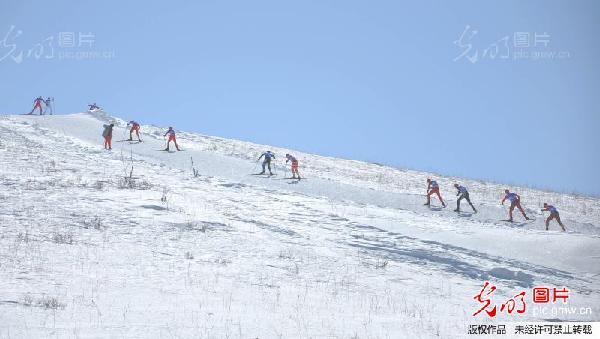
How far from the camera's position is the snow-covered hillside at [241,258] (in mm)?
8211

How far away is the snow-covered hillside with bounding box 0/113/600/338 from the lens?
8211 mm

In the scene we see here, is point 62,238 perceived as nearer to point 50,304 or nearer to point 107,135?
point 50,304

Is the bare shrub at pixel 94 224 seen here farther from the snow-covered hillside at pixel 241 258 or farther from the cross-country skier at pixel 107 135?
the cross-country skier at pixel 107 135

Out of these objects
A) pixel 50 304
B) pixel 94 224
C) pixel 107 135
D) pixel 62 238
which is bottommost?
pixel 50 304

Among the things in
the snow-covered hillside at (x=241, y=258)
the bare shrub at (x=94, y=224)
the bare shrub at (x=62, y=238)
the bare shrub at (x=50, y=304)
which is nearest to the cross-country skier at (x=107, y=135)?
the snow-covered hillside at (x=241, y=258)

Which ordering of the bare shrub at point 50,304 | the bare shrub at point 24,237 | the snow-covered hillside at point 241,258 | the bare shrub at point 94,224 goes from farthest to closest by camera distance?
the bare shrub at point 94,224
the bare shrub at point 24,237
the snow-covered hillside at point 241,258
the bare shrub at point 50,304

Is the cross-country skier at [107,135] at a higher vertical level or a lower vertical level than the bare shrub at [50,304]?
higher

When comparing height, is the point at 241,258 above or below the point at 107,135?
below

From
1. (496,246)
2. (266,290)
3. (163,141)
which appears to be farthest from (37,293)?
(163,141)

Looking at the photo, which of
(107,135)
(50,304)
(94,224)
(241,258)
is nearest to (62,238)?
(94,224)

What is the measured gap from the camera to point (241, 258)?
12367mm

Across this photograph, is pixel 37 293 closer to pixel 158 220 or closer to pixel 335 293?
pixel 335 293

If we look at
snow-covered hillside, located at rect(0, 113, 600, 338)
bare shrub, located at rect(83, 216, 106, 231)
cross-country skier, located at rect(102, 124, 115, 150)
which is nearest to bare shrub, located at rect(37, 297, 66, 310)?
snow-covered hillside, located at rect(0, 113, 600, 338)

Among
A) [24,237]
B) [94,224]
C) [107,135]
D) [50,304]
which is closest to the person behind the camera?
[50,304]
